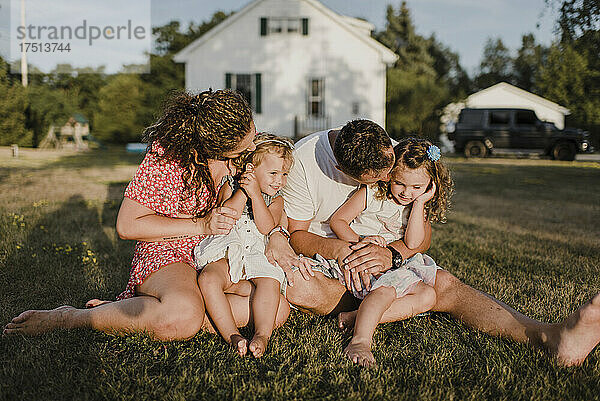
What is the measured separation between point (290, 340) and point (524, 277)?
2.23 meters

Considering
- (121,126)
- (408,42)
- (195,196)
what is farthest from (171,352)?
(408,42)

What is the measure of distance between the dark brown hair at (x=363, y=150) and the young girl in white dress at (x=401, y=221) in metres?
0.30

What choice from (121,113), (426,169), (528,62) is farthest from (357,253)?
(528,62)

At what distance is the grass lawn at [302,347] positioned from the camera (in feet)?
7.13

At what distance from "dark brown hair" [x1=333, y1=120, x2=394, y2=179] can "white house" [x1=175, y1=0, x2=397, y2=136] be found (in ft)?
48.0

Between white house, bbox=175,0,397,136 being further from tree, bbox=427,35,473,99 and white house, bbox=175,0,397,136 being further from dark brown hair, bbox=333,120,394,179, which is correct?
tree, bbox=427,35,473,99

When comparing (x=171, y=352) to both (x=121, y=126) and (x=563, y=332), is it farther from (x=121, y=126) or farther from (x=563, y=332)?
(x=121, y=126)

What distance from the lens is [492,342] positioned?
266 cm

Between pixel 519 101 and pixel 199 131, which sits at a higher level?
pixel 519 101

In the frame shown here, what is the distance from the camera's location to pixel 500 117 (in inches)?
834

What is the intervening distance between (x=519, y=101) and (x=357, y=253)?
125ft

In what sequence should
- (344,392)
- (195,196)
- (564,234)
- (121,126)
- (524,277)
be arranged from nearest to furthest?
(344,392) → (195,196) → (524,277) → (564,234) → (121,126)

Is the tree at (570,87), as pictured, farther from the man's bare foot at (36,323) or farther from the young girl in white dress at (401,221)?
the man's bare foot at (36,323)

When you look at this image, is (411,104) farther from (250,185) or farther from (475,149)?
(250,185)
